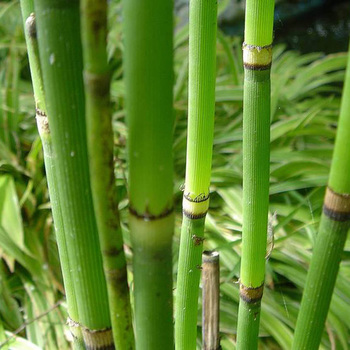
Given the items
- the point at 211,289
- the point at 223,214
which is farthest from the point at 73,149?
the point at 223,214

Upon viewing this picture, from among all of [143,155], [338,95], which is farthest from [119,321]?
[338,95]

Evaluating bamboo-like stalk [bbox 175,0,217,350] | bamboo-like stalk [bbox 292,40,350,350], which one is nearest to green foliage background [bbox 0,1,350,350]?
bamboo-like stalk [bbox 175,0,217,350]

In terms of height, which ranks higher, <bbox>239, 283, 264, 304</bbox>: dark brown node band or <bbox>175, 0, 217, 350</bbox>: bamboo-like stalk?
<bbox>175, 0, 217, 350</bbox>: bamboo-like stalk

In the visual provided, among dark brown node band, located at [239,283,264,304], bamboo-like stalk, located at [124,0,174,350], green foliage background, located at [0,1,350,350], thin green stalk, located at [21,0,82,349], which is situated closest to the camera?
bamboo-like stalk, located at [124,0,174,350]

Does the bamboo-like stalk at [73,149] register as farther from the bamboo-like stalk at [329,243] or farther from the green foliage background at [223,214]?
the green foliage background at [223,214]

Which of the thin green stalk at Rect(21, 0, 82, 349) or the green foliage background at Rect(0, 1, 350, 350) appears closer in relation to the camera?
Result: the thin green stalk at Rect(21, 0, 82, 349)

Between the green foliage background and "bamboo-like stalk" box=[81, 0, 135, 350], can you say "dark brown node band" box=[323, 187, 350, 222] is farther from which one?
the green foliage background

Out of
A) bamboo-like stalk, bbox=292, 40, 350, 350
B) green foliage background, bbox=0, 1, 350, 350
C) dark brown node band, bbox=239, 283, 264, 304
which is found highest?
bamboo-like stalk, bbox=292, 40, 350, 350

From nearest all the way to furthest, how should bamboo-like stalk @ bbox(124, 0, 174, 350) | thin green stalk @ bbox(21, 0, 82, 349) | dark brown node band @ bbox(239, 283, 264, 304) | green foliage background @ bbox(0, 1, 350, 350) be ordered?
1. bamboo-like stalk @ bbox(124, 0, 174, 350)
2. thin green stalk @ bbox(21, 0, 82, 349)
3. dark brown node band @ bbox(239, 283, 264, 304)
4. green foliage background @ bbox(0, 1, 350, 350)
